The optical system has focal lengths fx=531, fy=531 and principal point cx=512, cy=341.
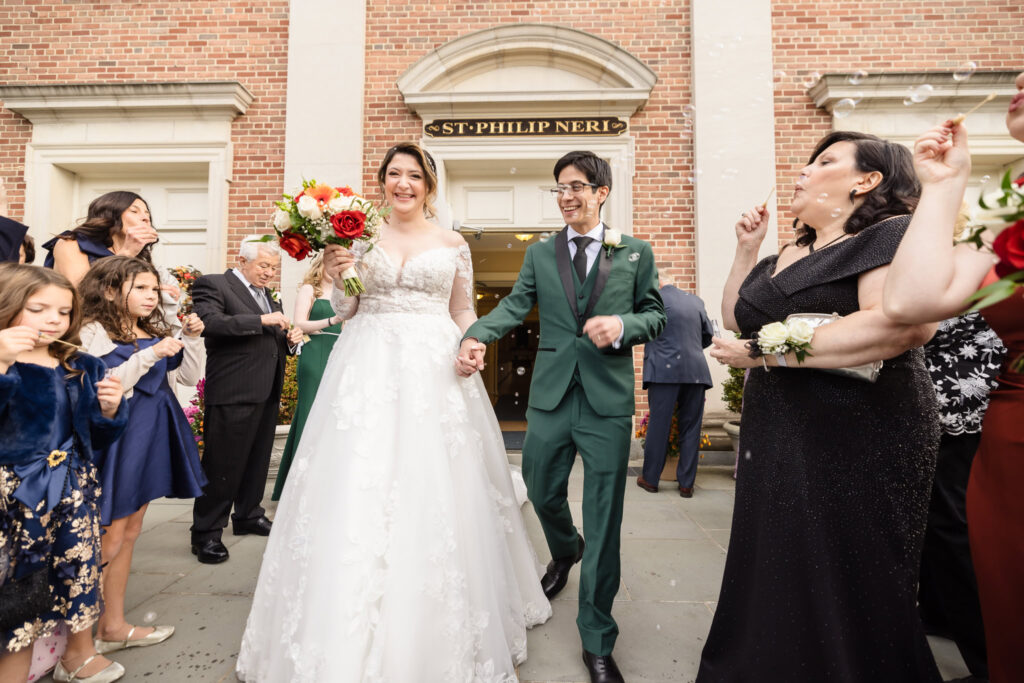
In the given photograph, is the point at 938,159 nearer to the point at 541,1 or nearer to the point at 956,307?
the point at 956,307

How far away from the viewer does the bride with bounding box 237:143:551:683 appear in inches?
74.1

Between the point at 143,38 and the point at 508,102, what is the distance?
4.81m

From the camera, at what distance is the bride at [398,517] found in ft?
6.18

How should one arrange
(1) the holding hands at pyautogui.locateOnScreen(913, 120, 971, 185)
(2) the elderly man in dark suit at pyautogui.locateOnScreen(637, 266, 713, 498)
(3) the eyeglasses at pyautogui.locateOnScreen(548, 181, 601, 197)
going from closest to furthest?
(1) the holding hands at pyautogui.locateOnScreen(913, 120, 971, 185), (3) the eyeglasses at pyautogui.locateOnScreen(548, 181, 601, 197), (2) the elderly man in dark suit at pyautogui.locateOnScreen(637, 266, 713, 498)

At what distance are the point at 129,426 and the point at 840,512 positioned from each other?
9.90ft

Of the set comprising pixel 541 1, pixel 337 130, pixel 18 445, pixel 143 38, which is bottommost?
pixel 18 445

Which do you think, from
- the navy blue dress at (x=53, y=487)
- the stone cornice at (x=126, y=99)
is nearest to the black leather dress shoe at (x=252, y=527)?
the navy blue dress at (x=53, y=487)

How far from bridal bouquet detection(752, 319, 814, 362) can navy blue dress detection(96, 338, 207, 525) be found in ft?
8.83

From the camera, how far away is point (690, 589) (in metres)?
3.08

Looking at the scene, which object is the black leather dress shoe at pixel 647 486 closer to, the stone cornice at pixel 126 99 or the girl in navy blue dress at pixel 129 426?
the girl in navy blue dress at pixel 129 426

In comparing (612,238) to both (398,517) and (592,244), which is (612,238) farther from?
(398,517)

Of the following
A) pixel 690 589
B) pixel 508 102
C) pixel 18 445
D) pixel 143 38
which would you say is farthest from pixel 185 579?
pixel 143 38

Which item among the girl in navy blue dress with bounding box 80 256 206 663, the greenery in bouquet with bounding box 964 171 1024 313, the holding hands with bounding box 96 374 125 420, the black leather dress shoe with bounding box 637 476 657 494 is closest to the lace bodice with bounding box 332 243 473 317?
the girl in navy blue dress with bounding box 80 256 206 663

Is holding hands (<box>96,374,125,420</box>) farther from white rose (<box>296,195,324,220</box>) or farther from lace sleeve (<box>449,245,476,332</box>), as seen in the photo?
lace sleeve (<box>449,245,476,332</box>)
